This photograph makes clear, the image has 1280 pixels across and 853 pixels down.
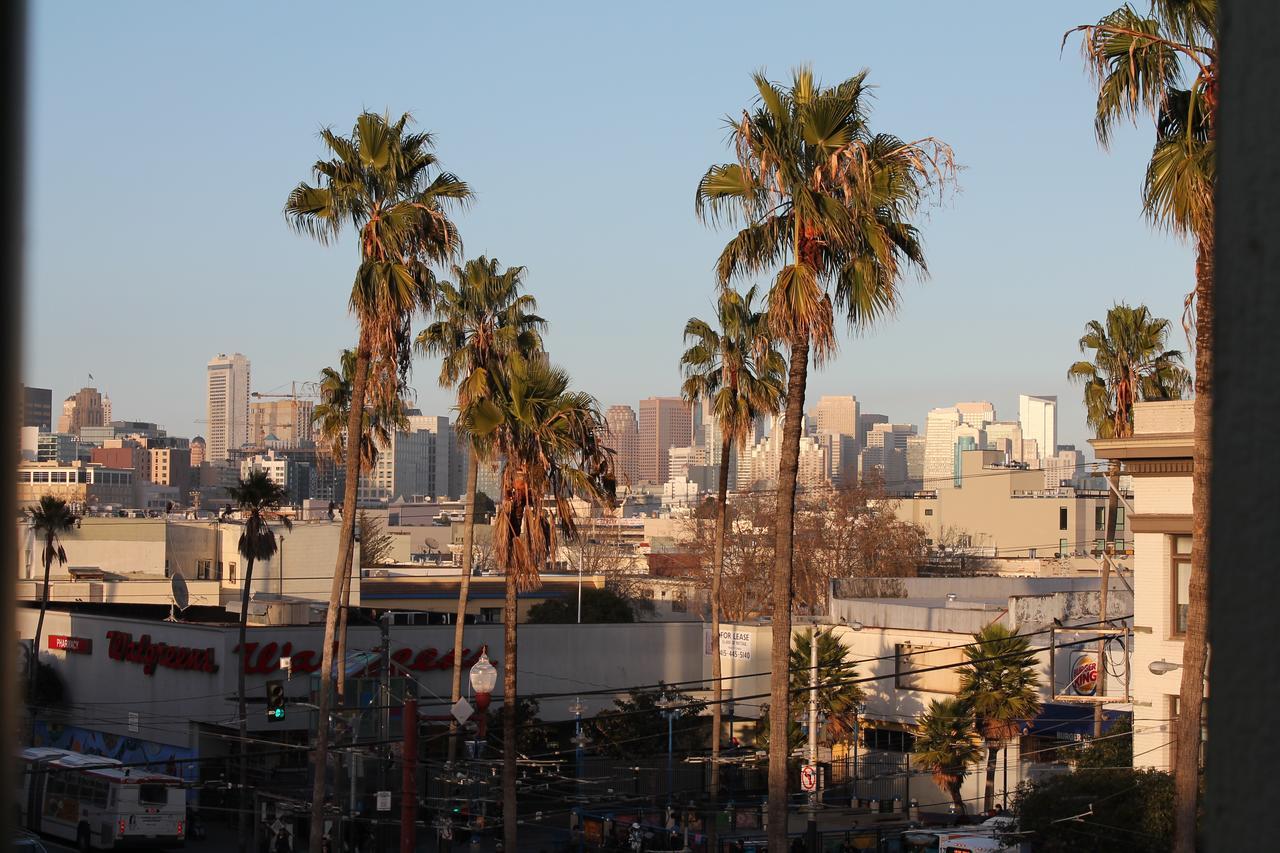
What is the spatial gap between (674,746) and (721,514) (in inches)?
454

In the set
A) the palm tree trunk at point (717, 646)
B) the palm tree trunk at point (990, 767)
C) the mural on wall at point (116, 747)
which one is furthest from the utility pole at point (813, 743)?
the mural on wall at point (116, 747)

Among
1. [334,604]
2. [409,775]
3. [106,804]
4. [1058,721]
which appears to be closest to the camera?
[409,775]

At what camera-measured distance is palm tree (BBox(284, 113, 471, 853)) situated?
85.2ft

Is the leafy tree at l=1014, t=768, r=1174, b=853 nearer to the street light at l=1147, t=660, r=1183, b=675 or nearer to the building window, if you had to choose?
the street light at l=1147, t=660, r=1183, b=675

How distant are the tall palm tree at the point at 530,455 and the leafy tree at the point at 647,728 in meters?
18.1

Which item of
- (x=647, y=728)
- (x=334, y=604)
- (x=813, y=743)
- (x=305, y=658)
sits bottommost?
(x=647, y=728)

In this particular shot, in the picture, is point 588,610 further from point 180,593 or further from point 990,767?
point 990,767

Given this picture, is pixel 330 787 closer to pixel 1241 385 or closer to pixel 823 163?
pixel 823 163

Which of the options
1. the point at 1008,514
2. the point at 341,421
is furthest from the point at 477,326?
the point at 1008,514

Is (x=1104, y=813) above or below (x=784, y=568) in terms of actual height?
below

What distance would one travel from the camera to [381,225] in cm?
2627

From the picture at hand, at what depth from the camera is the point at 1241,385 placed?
1938mm

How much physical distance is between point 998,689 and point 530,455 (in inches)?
681

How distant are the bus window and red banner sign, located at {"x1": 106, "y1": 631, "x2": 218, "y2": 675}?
8168mm
